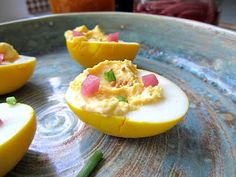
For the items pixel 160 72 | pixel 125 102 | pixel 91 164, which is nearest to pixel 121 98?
pixel 125 102

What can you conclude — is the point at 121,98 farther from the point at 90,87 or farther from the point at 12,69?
the point at 12,69

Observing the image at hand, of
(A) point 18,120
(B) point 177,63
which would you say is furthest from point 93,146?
(B) point 177,63

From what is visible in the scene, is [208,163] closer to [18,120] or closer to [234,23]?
[18,120]

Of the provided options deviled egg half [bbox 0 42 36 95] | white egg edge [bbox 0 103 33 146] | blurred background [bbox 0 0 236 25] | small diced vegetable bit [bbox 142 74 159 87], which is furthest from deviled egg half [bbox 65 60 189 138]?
blurred background [bbox 0 0 236 25]

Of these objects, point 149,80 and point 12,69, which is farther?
point 12,69

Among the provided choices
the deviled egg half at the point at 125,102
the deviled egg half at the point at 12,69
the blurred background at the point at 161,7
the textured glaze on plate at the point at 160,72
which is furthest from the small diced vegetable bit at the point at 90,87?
the blurred background at the point at 161,7

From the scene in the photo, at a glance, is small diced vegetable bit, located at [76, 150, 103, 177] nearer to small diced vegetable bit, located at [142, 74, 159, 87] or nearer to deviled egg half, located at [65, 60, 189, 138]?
deviled egg half, located at [65, 60, 189, 138]
